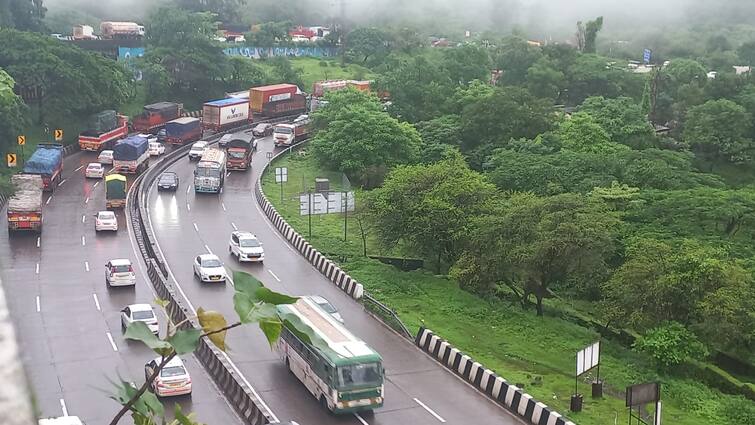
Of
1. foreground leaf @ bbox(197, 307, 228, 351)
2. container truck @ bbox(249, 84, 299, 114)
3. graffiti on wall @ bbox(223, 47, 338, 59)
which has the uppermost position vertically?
foreground leaf @ bbox(197, 307, 228, 351)

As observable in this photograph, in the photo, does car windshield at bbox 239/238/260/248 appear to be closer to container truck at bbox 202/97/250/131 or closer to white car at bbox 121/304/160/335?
white car at bbox 121/304/160/335

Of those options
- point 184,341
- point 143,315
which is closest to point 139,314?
point 143,315

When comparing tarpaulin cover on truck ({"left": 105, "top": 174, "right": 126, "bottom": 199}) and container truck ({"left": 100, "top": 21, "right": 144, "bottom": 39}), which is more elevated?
container truck ({"left": 100, "top": 21, "right": 144, "bottom": 39})

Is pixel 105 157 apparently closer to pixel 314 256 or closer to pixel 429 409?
pixel 314 256

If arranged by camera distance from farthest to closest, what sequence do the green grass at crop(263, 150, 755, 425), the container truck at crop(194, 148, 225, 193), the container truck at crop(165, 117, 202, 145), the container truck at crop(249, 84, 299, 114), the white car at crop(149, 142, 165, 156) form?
the container truck at crop(249, 84, 299, 114) → the container truck at crop(165, 117, 202, 145) → the white car at crop(149, 142, 165, 156) → the container truck at crop(194, 148, 225, 193) → the green grass at crop(263, 150, 755, 425)

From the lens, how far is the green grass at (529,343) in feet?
74.2

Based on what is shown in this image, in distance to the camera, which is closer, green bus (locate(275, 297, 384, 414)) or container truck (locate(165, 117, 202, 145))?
green bus (locate(275, 297, 384, 414))

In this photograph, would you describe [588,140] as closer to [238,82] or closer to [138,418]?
[238,82]

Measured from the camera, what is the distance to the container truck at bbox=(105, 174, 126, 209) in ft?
136

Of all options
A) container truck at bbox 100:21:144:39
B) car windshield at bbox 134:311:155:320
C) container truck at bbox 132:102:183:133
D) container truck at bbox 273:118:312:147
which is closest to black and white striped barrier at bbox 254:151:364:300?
car windshield at bbox 134:311:155:320

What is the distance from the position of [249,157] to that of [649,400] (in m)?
38.9

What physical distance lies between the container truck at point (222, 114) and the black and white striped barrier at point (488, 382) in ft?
137

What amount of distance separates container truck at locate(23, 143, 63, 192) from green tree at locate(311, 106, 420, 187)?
15709mm

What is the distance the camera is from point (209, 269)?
32.0 metres
